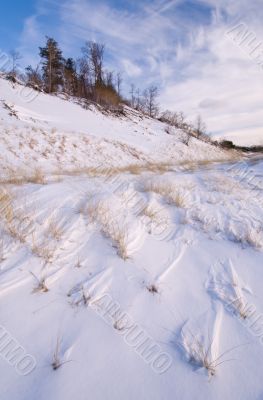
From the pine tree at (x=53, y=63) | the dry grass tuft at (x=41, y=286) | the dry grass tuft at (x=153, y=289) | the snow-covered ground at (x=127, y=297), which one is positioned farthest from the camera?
the pine tree at (x=53, y=63)

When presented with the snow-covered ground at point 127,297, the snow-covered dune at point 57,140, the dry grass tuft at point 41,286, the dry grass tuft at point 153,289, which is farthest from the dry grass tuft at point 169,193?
the snow-covered dune at point 57,140

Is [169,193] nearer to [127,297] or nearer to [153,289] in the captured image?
[153,289]

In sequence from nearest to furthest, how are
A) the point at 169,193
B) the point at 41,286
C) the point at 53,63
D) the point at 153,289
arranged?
the point at 41,286 → the point at 153,289 → the point at 169,193 → the point at 53,63

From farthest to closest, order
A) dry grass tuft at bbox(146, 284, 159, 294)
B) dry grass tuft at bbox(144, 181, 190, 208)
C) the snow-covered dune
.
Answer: the snow-covered dune → dry grass tuft at bbox(144, 181, 190, 208) → dry grass tuft at bbox(146, 284, 159, 294)

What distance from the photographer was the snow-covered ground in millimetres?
1438

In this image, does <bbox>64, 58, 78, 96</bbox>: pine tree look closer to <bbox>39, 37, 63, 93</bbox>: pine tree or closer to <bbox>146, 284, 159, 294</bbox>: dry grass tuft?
<bbox>39, 37, 63, 93</bbox>: pine tree

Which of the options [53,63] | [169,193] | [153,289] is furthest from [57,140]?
[53,63]

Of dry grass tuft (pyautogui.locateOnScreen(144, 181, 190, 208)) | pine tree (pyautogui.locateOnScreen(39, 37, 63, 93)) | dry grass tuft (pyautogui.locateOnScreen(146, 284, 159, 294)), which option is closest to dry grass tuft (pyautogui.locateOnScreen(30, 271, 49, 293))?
dry grass tuft (pyautogui.locateOnScreen(146, 284, 159, 294))

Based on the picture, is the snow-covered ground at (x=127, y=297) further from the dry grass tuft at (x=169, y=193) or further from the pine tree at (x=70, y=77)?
the pine tree at (x=70, y=77)

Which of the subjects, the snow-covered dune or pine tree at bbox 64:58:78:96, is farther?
pine tree at bbox 64:58:78:96

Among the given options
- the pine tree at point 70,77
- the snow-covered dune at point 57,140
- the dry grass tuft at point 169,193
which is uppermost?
the pine tree at point 70,77

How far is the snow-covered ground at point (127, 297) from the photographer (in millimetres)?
1438

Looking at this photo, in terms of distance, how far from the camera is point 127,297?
2016mm

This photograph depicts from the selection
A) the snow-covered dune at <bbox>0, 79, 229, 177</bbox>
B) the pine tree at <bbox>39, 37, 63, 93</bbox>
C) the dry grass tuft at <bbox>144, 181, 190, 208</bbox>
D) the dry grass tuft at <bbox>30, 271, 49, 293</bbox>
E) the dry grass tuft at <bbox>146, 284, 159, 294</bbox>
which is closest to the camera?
the dry grass tuft at <bbox>30, 271, 49, 293</bbox>
